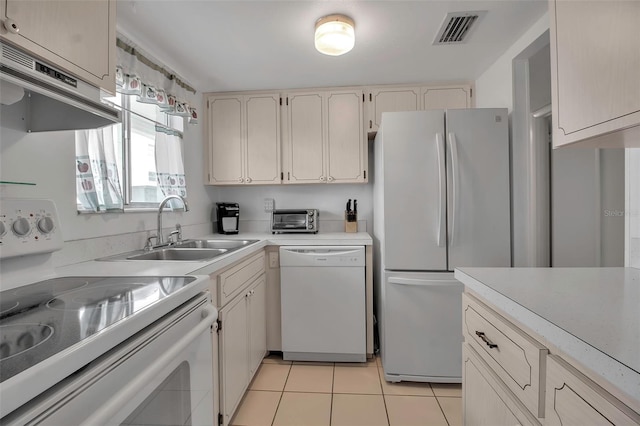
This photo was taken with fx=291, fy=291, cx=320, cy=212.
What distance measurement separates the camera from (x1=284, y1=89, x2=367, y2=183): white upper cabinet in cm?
261

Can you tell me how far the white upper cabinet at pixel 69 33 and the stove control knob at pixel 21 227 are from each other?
0.57 metres

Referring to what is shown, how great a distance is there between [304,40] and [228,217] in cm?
163

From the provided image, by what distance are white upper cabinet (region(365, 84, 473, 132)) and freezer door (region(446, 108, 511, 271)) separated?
650mm

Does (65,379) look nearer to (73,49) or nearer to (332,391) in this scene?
(73,49)

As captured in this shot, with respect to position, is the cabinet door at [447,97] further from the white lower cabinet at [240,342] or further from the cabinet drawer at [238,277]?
the white lower cabinet at [240,342]

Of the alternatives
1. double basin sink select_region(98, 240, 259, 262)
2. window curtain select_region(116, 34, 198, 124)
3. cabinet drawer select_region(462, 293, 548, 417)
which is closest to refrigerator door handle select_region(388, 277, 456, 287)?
cabinet drawer select_region(462, 293, 548, 417)

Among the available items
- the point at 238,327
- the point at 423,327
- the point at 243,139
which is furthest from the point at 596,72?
the point at 243,139

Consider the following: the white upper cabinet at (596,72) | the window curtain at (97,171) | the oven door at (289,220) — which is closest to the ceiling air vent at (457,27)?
the white upper cabinet at (596,72)

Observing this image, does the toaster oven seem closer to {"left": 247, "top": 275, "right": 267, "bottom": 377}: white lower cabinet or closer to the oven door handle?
{"left": 247, "top": 275, "right": 267, "bottom": 377}: white lower cabinet

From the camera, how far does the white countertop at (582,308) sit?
20.7 inches

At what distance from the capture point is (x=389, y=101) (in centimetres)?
257

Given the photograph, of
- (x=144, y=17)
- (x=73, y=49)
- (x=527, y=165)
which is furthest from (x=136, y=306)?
(x=527, y=165)

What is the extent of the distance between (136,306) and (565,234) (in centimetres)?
245

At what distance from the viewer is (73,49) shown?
0.96 meters
